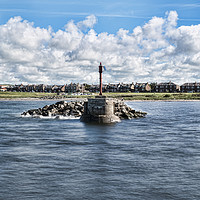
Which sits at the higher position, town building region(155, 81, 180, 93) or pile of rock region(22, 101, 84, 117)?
town building region(155, 81, 180, 93)

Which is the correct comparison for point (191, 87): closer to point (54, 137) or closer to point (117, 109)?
point (117, 109)

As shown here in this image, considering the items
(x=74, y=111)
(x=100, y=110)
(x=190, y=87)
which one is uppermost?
(x=190, y=87)

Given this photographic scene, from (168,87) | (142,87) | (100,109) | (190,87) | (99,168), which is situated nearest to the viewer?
(99,168)

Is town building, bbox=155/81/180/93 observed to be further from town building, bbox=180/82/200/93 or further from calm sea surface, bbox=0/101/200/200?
calm sea surface, bbox=0/101/200/200

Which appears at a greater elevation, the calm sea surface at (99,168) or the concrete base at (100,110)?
the concrete base at (100,110)

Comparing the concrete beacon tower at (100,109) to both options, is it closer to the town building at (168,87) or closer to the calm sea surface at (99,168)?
the calm sea surface at (99,168)

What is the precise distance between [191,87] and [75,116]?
146 meters

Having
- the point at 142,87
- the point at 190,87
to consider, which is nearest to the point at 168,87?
the point at 190,87

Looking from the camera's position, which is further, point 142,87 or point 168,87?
point 142,87

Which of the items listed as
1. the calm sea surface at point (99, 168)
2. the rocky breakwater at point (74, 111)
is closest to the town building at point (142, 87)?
the rocky breakwater at point (74, 111)

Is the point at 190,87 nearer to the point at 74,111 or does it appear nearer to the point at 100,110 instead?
the point at 74,111

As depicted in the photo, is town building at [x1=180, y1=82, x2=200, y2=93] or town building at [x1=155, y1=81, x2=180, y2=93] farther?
town building at [x1=155, y1=81, x2=180, y2=93]

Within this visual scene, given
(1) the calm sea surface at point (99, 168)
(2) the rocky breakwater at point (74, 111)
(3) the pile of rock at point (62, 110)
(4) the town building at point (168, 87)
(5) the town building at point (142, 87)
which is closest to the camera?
(1) the calm sea surface at point (99, 168)

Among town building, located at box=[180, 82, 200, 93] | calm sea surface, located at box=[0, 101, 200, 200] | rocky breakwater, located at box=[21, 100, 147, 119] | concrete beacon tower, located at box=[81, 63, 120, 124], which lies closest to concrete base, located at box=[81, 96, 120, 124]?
concrete beacon tower, located at box=[81, 63, 120, 124]
